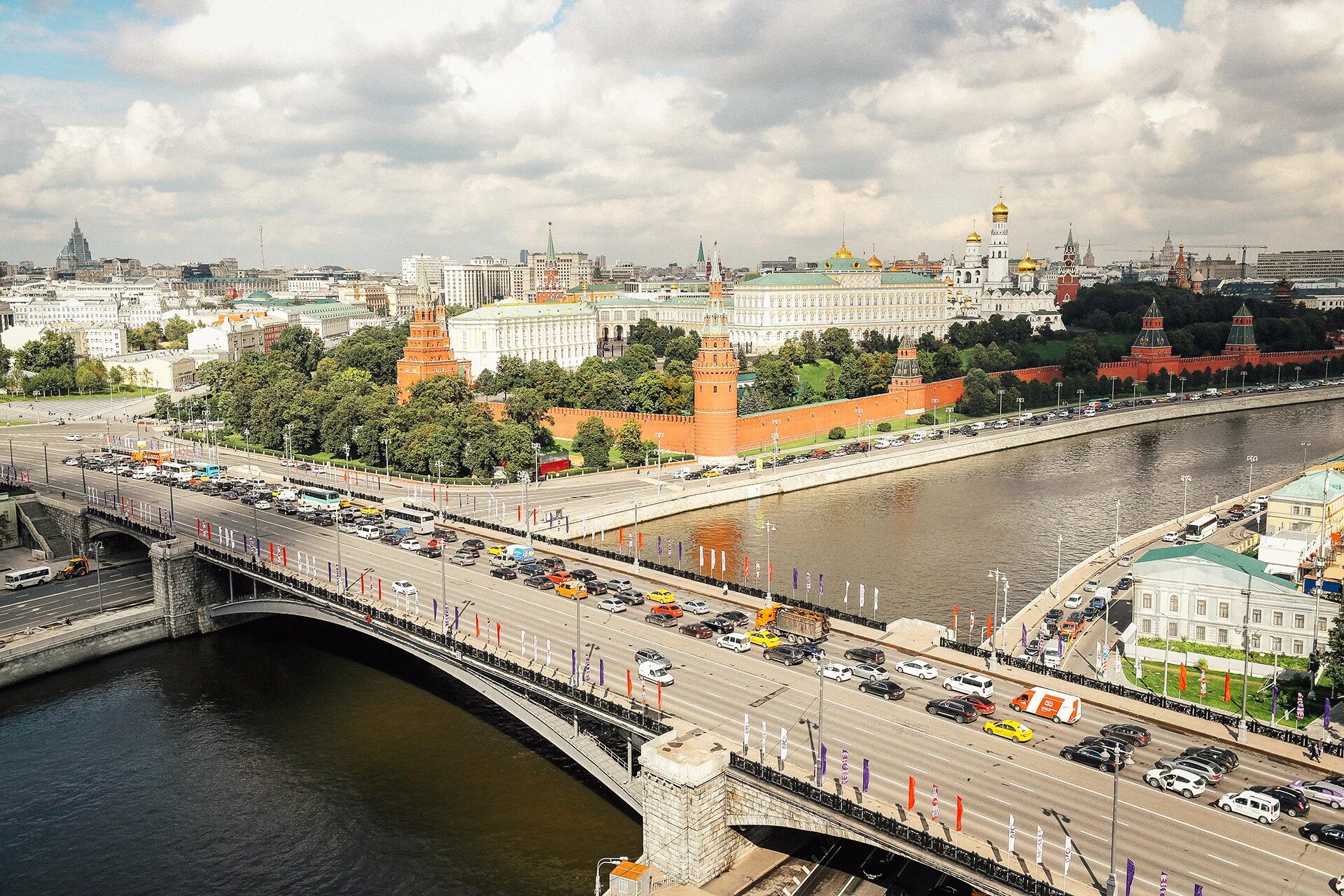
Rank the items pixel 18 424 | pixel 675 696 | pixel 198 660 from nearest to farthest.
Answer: pixel 675 696 < pixel 198 660 < pixel 18 424

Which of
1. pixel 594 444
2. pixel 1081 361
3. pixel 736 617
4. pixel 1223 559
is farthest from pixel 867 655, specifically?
pixel 1081 361

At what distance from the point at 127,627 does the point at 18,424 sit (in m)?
65.5

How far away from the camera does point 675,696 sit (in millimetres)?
30172

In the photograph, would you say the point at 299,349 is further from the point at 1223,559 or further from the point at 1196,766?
the point at 1196,766

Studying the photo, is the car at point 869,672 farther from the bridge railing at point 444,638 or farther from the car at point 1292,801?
the car at point 1292,801

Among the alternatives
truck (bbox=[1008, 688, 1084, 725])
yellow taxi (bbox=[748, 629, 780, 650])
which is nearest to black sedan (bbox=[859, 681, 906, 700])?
truck (bbox=[1008, 688, 1084, 725])

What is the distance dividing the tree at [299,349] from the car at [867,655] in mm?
93540

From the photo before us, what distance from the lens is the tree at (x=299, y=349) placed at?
118312mm

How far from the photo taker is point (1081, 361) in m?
118

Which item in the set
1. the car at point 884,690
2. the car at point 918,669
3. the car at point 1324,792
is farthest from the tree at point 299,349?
the car at point 1324,792

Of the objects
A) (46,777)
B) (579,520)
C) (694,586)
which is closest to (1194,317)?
(579,520)

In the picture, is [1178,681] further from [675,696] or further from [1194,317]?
[1194,317]

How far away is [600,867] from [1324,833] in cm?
1656

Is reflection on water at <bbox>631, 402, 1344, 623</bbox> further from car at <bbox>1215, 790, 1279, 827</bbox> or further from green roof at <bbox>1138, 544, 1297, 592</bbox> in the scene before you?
car at <bbox>1215, 790, 1279, 827</bbox>
